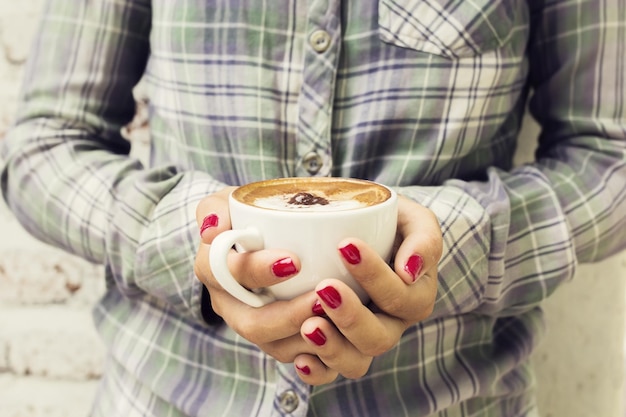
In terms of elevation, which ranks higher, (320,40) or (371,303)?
(320,40)

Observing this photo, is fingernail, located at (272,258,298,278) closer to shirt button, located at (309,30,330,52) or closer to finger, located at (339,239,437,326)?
finger, located at (339,239,437,326)

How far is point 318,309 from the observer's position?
0.40 metres

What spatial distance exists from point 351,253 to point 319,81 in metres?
0.25

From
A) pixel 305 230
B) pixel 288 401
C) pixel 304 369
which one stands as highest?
pixel 305 230

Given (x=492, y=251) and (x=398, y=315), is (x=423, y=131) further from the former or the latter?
(x=398, y=315)

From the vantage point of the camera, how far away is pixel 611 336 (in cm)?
89

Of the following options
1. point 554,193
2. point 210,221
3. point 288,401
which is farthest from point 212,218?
point 554,193

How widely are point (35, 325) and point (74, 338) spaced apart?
0.06m

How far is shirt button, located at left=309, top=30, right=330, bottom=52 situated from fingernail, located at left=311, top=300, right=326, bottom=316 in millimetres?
270

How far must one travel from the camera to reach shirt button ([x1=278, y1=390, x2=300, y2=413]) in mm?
554

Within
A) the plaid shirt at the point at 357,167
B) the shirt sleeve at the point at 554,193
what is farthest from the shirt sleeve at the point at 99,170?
the shirt sleeve at the point at 554,193

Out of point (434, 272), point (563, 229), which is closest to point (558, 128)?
point (563, 229)

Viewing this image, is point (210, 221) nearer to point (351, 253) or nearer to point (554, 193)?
point (351, 253)

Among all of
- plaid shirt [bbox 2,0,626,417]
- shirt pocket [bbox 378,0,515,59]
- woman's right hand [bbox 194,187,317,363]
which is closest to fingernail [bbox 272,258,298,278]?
woman's right hand [bbox 194,187,317,363]
